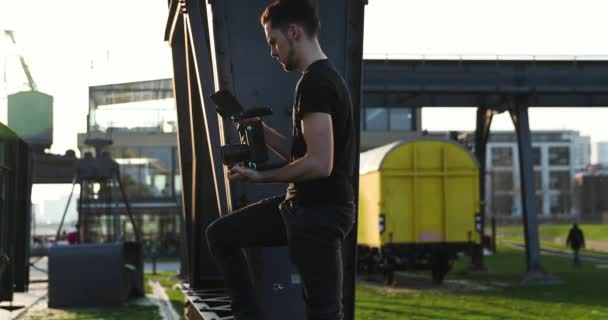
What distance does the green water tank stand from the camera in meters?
Result: 20.1

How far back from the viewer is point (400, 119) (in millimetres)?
52375

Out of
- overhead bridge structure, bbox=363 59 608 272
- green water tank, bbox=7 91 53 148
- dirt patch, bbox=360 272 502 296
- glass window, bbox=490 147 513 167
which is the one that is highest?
glass window, bbox=490 147 513 167

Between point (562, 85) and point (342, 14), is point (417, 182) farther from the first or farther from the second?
point (342, 14)

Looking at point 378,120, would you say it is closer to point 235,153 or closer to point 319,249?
point 235,153

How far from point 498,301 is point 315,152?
13.3m

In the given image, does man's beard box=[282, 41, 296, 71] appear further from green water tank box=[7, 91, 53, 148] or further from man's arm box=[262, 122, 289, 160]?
green water tank box=[7, 91, 53, 148]

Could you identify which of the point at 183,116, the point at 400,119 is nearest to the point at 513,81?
the point at 183,116

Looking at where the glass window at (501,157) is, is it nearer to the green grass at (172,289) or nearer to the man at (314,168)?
the green grass at (172,289)

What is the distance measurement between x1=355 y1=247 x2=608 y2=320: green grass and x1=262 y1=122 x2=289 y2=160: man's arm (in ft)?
30.9

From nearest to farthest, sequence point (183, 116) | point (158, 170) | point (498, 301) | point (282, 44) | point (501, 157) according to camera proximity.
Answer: point (282, 44) → point (183, 116) → point (498, 301) → point (158, 170) → point (501, 157)

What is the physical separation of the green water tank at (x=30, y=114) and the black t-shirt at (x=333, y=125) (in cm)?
1717

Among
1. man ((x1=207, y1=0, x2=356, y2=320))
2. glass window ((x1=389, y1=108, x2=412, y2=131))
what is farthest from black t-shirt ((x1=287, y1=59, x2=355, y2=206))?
glass window ((x1=389, y1=108, x2=412, y2=131))

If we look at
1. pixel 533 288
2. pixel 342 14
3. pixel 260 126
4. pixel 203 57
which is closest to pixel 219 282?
pixel 203 57

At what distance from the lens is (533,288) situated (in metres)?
19.2
